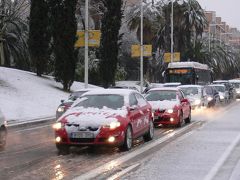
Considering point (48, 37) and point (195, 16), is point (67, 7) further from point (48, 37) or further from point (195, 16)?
point (195, 16)

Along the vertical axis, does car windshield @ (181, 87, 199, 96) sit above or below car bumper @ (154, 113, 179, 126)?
above

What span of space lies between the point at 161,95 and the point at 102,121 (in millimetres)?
9175

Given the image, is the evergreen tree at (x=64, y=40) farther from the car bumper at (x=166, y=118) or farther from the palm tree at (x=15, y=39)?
the car bumper at (x=166, y=118)

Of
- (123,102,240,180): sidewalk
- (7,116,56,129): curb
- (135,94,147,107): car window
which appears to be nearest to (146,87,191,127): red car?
(123,102,240,180): sidewalk

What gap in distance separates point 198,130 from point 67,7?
869 inches

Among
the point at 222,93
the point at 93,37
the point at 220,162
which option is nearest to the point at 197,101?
the point at 93,37

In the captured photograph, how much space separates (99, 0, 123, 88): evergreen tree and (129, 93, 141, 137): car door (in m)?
29.7

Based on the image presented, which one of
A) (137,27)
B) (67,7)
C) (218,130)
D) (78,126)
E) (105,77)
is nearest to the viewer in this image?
(78,126)

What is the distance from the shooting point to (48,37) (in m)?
40.6

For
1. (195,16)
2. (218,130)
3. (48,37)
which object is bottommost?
(218,130)

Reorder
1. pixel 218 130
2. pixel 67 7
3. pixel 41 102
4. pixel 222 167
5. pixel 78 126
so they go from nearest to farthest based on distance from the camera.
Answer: pixel 222 167, pixel 78 126, pixel 218 130, pixel 41 102, pixel 67 7

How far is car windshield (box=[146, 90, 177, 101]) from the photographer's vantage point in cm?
2162

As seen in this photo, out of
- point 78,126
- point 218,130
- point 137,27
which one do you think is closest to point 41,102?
point 218,130

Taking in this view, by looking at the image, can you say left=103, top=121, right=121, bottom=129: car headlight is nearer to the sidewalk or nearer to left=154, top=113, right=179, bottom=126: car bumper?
the sidewalk
